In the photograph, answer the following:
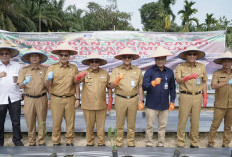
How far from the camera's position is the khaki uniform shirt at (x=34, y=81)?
10.5ft

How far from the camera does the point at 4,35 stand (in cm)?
495

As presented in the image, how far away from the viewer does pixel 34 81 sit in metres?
3.21

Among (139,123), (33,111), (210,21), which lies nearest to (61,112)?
(33,111)

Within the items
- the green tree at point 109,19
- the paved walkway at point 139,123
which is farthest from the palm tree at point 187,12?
the paved walkway at point 139,123

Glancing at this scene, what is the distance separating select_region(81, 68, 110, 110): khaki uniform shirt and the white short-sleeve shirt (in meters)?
1.21

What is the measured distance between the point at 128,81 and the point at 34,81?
64.3 inches

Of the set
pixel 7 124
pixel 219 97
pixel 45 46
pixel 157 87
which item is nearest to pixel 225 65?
pixel 219 97

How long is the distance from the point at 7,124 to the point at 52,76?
2.08 m

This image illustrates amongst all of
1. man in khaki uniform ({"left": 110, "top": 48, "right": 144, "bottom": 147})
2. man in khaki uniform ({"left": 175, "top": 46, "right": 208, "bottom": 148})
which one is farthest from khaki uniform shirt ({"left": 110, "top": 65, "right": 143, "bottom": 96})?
man in khaki uniform ({"left": 175, "top": 46, "right": 208, "bottom": 148})

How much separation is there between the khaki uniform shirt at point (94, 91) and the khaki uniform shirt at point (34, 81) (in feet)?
2.49

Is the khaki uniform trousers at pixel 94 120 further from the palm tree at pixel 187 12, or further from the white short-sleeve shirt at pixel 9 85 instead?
the palm tree at pixel 187 12

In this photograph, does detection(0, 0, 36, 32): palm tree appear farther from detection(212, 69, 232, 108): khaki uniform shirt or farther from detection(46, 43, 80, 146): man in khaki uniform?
detection(212, 69, 232, 108): khaki uniform shirt

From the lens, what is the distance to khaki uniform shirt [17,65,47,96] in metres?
3.19

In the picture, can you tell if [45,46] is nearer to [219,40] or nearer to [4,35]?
[4,35]
